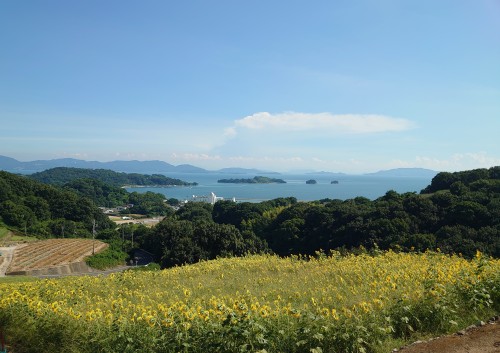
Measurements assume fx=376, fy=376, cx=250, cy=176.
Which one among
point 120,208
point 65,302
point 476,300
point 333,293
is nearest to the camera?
point 476,300

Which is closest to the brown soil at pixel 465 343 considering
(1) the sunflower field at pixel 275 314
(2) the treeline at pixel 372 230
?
(1) the sunflower field at pixel 275 314

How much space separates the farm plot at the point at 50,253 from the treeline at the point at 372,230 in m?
7.88

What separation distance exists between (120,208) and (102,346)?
12941 cm

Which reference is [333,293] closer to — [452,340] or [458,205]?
[452,340]

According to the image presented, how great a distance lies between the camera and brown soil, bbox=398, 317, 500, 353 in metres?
4.40

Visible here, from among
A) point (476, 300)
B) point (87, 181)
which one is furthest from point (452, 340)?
point (87, 181)

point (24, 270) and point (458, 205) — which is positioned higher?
point (458, 205)

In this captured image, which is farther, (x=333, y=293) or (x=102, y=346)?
(x=333, y=293)

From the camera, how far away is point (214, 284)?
7980mm

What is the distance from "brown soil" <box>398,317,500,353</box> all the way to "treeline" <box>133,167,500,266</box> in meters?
14.8

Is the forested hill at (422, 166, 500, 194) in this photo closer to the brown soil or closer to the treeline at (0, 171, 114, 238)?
the brown soil

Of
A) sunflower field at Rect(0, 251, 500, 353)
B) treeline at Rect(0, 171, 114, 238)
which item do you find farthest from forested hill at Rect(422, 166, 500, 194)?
treeline at Rect(0, 171, 114, 238)

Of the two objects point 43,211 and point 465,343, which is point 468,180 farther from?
point 43,211

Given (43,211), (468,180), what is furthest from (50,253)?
(468,180)
